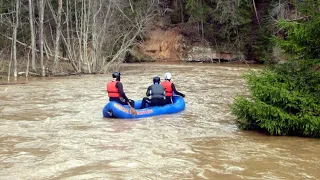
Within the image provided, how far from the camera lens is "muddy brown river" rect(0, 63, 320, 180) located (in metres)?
7.39

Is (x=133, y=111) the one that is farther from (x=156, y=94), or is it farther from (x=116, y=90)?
(x=156, y=94)

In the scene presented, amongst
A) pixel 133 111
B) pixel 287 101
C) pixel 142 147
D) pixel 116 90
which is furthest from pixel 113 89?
pixel 287 101

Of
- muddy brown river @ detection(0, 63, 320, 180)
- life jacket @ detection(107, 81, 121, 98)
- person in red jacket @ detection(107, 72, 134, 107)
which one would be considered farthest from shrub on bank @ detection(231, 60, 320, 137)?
life jacket @ detection(107, 81, 121, 98)

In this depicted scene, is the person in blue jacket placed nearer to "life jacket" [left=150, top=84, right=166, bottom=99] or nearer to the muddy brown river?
"life jacket" [left=150, top=84, right=166, bottom=99]

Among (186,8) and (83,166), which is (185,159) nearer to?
(83,166)

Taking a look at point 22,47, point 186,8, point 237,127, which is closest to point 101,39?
point 22,47

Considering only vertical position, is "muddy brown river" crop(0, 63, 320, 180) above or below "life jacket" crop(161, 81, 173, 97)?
below

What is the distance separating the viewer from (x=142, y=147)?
916cm

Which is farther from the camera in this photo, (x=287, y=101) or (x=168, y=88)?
(x=168, y=88)

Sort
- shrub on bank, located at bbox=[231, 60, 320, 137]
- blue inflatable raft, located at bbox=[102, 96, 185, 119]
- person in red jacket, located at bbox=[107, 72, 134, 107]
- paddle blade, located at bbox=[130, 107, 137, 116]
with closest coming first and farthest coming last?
1. shrub on bank, located at bbox=[231, 60, 320, 137]
2. blue inflatable raft, located at bbox=[102, 96, 185, 119]
3. paddle blade, located at bbox=[130, 107, 137, 116]
4. person in red jacket, located at bbox=[107, 72, 134, 107]

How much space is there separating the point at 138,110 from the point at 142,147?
12.9 ft

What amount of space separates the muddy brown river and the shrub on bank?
0.31m

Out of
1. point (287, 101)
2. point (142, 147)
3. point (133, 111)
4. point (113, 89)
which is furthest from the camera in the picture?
point (113, 89)

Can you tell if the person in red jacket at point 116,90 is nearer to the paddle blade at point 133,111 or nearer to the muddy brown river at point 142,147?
the paddle blade at point 133,111
